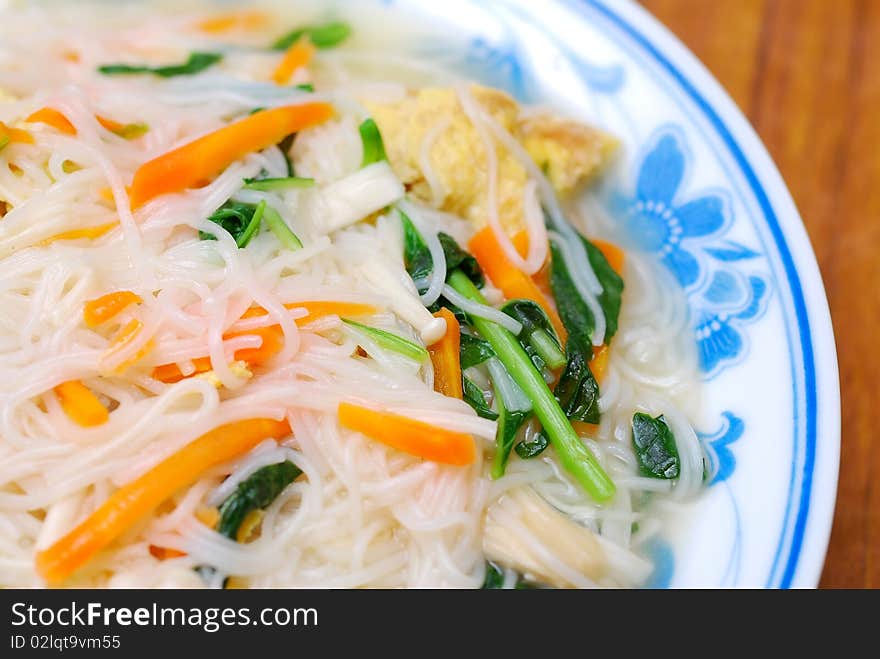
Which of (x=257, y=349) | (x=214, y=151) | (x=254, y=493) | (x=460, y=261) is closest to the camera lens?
(x=254, y=493)

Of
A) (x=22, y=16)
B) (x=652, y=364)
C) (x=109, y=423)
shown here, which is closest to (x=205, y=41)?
(x=22, y=16)

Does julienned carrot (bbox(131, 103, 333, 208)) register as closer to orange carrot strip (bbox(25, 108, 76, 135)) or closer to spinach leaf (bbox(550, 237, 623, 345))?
orange carrot strip (bbox(25, 108, 76, 135))

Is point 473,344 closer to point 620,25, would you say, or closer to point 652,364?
point 652,364

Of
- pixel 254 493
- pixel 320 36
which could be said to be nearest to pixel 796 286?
pixel 254 493

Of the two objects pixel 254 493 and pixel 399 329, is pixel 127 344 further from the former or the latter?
pixel 399 329

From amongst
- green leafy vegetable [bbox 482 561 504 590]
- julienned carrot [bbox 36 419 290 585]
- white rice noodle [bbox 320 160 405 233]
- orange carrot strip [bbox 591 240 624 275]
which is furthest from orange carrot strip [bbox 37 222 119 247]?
orange carrot strip [bbox 591 240 624 275]

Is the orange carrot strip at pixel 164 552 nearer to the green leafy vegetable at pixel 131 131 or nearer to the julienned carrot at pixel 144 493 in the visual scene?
the julienned carrot at pixel 144 493
